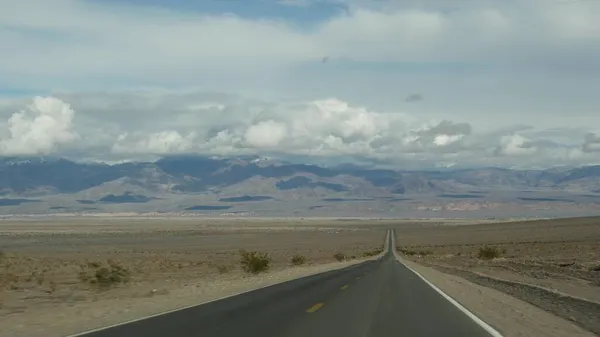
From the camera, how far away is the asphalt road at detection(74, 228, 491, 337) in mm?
15703

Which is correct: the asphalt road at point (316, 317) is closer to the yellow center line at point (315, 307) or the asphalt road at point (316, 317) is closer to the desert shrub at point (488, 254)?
the yellow center line at point (315, 307)

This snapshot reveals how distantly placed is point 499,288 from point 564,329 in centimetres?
1451

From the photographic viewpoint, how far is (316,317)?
18.8 m

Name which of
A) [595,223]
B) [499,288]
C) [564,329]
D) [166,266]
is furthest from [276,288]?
[595,223]

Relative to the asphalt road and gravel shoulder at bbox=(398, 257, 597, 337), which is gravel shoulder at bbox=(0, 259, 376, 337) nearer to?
the asphalt road

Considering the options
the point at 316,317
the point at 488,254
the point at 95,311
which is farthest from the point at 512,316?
the point at 488,254

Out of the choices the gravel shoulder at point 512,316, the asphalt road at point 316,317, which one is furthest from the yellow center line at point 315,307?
the gravel shoulder at point 512,316

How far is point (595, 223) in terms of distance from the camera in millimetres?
122125

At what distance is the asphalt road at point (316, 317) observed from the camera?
51.5 ft

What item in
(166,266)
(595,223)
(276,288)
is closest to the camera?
(276,288)

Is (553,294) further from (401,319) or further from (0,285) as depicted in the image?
(0,285)

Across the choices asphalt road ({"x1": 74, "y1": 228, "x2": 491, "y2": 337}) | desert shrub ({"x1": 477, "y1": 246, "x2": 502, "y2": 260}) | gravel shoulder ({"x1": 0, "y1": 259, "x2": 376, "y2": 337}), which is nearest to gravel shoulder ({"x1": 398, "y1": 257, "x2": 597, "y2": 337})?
asphalt road ({"x1": 74, "y1": 228, "x2": 491, "y2": 337})

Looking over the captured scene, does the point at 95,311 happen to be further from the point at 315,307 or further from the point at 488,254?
the point at 488,254

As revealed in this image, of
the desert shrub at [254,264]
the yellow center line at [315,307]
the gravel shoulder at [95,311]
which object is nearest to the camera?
the gravel shoulder at [95,311]
